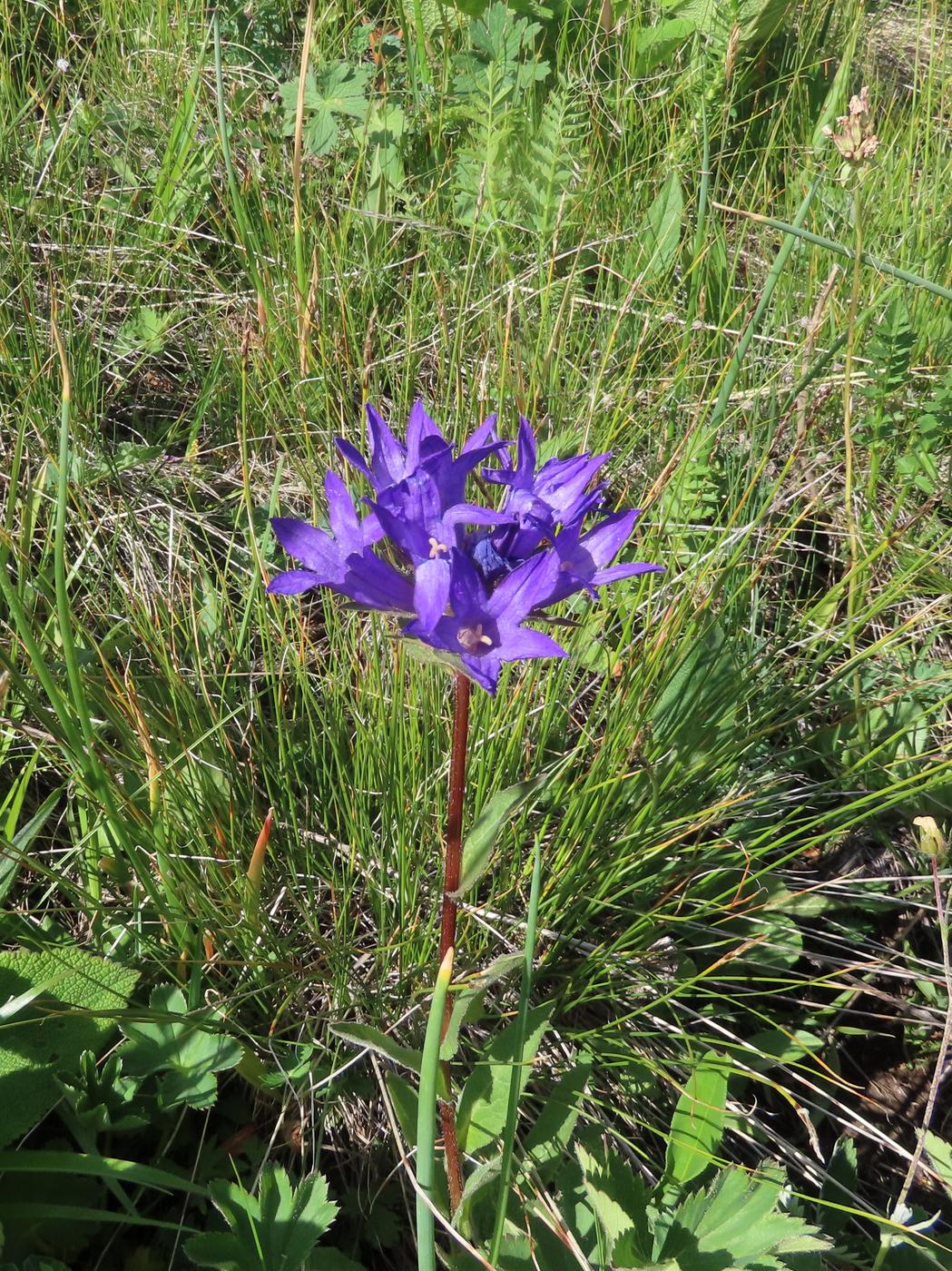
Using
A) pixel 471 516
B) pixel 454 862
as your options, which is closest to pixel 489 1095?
pixel 454 862

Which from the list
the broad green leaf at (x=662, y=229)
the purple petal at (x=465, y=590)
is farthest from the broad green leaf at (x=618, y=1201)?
the broad green leaf at (x=662, y=229)

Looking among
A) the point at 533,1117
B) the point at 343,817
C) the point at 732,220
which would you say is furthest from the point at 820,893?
the point at 732,220

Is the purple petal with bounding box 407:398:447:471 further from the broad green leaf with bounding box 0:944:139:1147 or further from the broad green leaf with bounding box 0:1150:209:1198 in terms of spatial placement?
the broad green leaf with bounding box 0:1150:209:1198

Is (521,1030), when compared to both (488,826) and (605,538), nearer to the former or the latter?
(488,826)

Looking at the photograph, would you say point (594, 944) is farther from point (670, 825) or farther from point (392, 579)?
point (392, 579)

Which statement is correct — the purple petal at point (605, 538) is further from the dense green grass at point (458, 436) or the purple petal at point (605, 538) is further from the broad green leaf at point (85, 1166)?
the broad green leaf at point (85, 1166)
